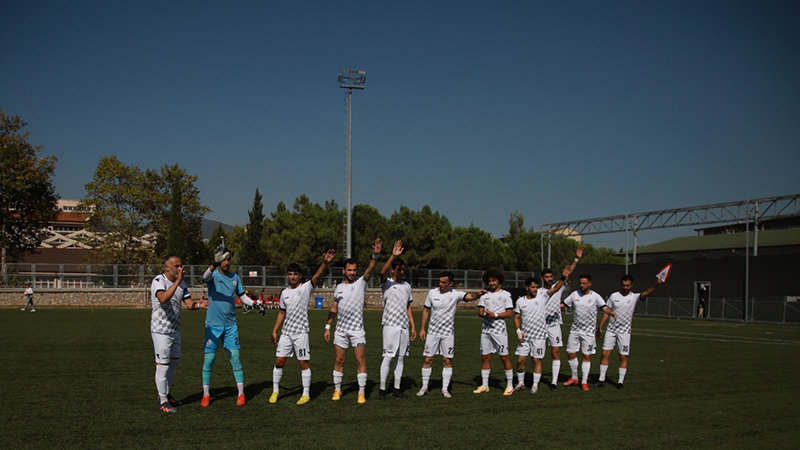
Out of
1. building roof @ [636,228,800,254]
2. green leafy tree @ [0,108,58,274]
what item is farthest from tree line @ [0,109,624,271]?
building roof @ [636,228,800,254]

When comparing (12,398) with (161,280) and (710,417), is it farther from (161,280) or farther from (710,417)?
(710,417)

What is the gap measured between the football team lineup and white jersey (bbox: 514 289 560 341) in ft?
0.06

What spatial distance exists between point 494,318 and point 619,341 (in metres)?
2.81

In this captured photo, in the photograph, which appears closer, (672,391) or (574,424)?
(574,424)

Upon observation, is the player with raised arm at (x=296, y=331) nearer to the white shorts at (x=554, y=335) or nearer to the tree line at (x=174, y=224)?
the white shorts at (x=554, y=335)

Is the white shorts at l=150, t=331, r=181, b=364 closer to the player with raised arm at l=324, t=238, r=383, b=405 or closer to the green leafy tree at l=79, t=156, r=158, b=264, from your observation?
the player with raised arm at l=324, t=238, r=383, b=405

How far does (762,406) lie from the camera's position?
9.73 meters

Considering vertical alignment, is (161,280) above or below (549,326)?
above

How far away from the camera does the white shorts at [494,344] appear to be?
10328 mm

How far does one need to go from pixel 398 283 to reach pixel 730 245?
65423mm

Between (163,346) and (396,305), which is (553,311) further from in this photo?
(163,346)

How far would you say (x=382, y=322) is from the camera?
390 inches

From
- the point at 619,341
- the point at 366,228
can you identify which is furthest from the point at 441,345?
the point at 366,228

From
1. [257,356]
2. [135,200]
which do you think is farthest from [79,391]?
[135,200]
